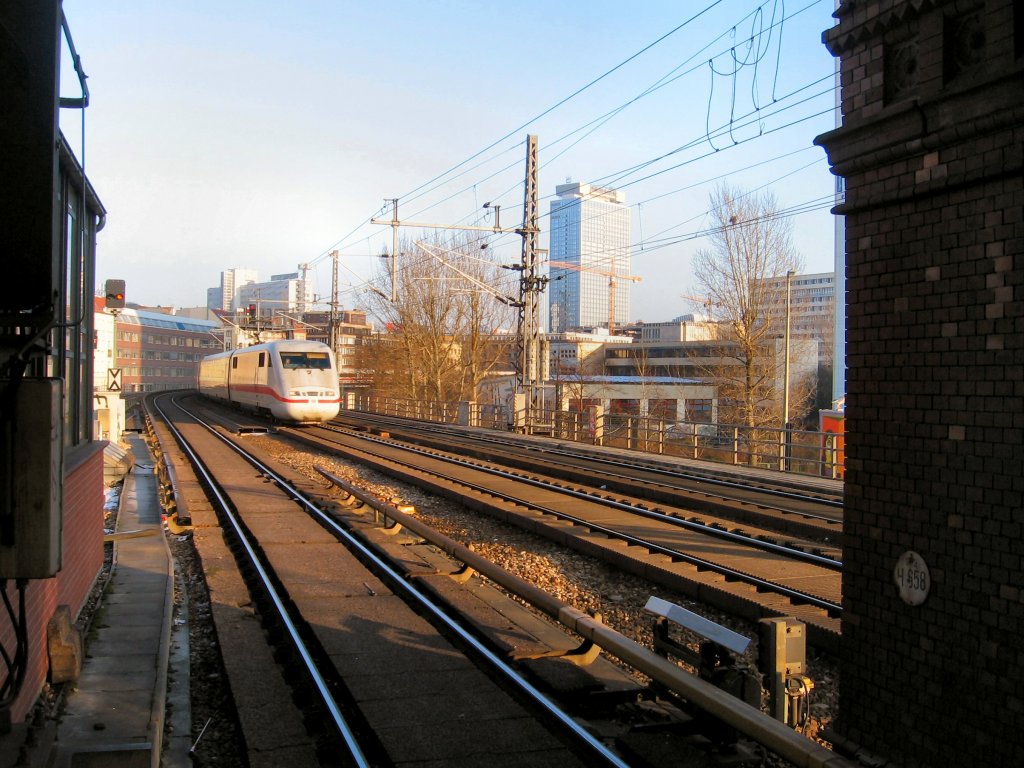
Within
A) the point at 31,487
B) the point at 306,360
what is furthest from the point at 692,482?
the point at 306,360

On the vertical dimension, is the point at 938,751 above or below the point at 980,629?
below

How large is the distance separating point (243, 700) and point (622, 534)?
5873mm

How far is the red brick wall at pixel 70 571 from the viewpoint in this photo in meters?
4.87

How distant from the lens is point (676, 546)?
1011 centimetres

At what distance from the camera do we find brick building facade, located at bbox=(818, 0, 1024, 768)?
3.79m

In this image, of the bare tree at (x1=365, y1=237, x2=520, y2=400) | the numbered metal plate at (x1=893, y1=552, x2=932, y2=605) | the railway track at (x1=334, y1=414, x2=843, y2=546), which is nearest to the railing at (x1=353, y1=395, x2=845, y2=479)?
the railway track at (x1=334, y1=414, x2=843, y2=546)

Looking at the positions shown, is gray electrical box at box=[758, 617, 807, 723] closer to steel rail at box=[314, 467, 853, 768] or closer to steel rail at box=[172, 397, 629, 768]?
steel rail at box=[314, 467, 853, 768]

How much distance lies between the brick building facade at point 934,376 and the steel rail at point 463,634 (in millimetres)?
1362

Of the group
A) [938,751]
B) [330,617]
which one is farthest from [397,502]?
[938,751]

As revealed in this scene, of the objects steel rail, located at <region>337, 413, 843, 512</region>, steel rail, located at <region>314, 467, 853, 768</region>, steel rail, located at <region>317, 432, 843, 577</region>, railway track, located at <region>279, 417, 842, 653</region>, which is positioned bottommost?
railway track, located at <region>279, 417, 842, 653</region>

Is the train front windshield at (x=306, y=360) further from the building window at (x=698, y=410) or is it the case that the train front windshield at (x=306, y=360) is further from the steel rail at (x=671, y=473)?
the building window at (x=698, y=410)

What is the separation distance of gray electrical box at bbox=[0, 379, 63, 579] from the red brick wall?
1.75m

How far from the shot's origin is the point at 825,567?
909 centimetres

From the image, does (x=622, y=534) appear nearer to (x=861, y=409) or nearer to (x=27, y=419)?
(x=861, y=409)
